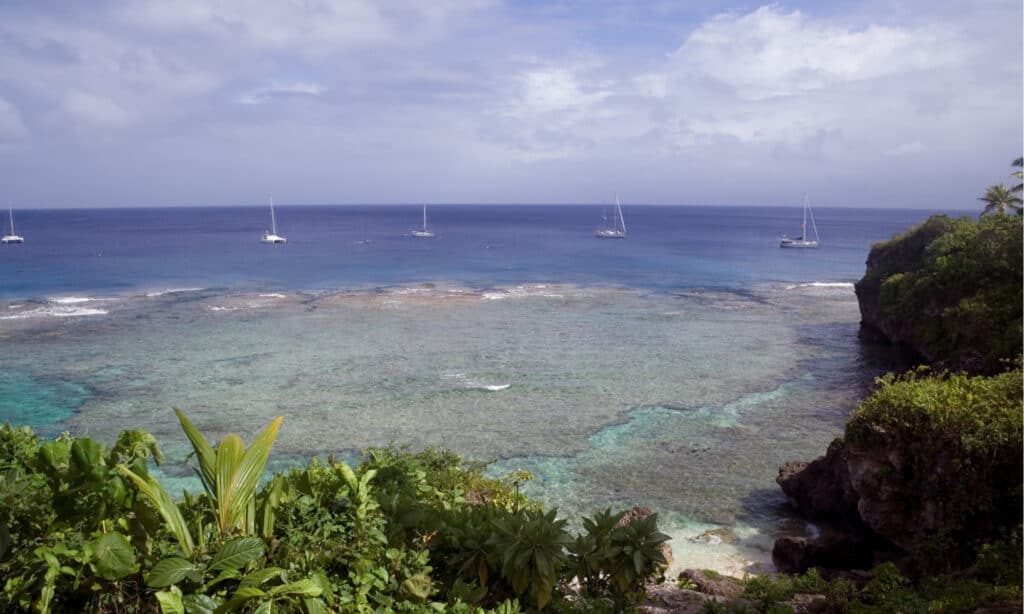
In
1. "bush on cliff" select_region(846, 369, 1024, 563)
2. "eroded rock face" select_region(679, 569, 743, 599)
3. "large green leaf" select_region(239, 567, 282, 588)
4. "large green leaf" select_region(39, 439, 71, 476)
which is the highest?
"large green leaf" select_region(39, 439, 71, 476)

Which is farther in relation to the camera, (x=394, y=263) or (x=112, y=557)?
(x=394, y=263)

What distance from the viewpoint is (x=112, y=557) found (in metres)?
5.38

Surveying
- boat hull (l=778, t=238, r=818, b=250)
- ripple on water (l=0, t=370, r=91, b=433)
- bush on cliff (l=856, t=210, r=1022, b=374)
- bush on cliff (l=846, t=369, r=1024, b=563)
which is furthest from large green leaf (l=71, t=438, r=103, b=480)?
boat hull (l=778, t=238, r=818, b=250)

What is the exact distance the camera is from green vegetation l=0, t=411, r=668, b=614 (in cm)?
559

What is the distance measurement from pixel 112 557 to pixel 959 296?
2676cm

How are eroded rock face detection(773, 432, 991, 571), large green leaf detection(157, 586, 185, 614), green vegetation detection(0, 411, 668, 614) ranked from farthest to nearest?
eroded rock face detection(773, 432, 991, 571) < green vegetation detection(0, 411, 668, 614) < large green leaf detection(157, 586, 185, 614)

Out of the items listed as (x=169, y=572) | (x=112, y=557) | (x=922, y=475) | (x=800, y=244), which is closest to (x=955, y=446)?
(x=922, y=475)

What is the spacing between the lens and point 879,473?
496 inches

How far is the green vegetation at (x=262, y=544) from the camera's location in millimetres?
5590

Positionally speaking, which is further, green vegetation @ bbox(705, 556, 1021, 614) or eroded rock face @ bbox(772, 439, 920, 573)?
eroded rock face @ bbox(772, 439, 920, 573)

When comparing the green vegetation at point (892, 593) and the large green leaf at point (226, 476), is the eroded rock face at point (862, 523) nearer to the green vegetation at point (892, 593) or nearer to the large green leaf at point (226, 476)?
the green vegetation at point (892, 593)

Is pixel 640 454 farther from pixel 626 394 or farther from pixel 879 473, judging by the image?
pixel 879 473

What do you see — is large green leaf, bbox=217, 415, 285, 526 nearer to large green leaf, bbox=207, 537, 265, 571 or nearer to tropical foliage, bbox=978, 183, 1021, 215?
large green leaf, bbox=207, 537, 265, 571

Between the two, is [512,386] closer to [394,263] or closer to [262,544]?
[262,544]
